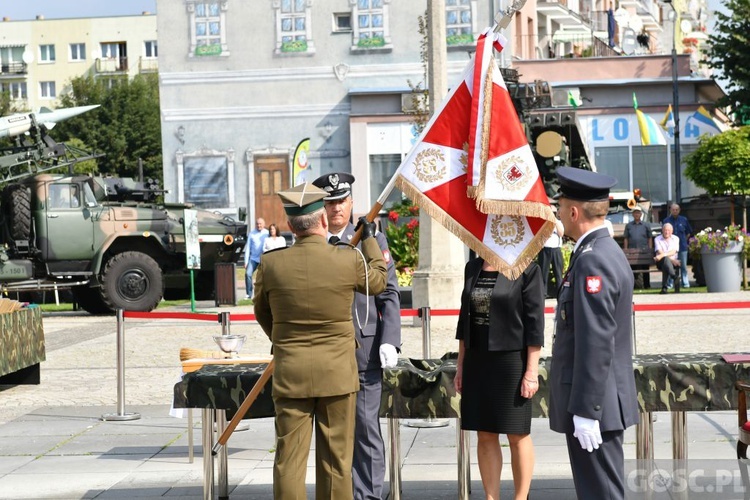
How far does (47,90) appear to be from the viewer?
3455 inches

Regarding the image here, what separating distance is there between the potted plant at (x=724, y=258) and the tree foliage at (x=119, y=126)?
143ft

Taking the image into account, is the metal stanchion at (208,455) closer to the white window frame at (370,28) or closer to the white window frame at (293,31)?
the white window frame at (370,28)

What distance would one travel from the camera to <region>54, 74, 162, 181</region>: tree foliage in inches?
2522

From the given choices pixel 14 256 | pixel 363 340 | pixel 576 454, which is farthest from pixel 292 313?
pixel 14 256

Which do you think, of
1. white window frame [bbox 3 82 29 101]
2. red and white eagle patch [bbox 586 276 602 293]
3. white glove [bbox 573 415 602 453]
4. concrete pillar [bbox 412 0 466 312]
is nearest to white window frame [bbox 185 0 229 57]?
concrete pillar [bbox 412 0 466 312]

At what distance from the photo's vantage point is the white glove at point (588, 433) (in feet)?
17.2

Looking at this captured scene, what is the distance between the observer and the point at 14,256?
76.1ft

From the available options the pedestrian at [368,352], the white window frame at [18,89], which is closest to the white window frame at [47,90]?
the white window frame at [18,89]

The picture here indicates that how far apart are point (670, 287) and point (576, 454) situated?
20278 mm

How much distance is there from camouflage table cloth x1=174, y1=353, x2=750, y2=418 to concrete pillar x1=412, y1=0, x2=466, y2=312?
9.48 metres

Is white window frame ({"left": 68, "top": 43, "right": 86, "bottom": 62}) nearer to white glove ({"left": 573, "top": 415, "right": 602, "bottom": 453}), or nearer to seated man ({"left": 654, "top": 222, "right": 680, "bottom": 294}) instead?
seated man ({"left": 654, "top": 222, "right": 680, "bottom": 294})

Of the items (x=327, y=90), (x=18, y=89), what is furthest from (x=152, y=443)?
(x=18, y=89)

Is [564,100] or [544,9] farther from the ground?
[544,9]

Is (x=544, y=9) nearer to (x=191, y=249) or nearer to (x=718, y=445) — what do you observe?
(x=191, y=249)
